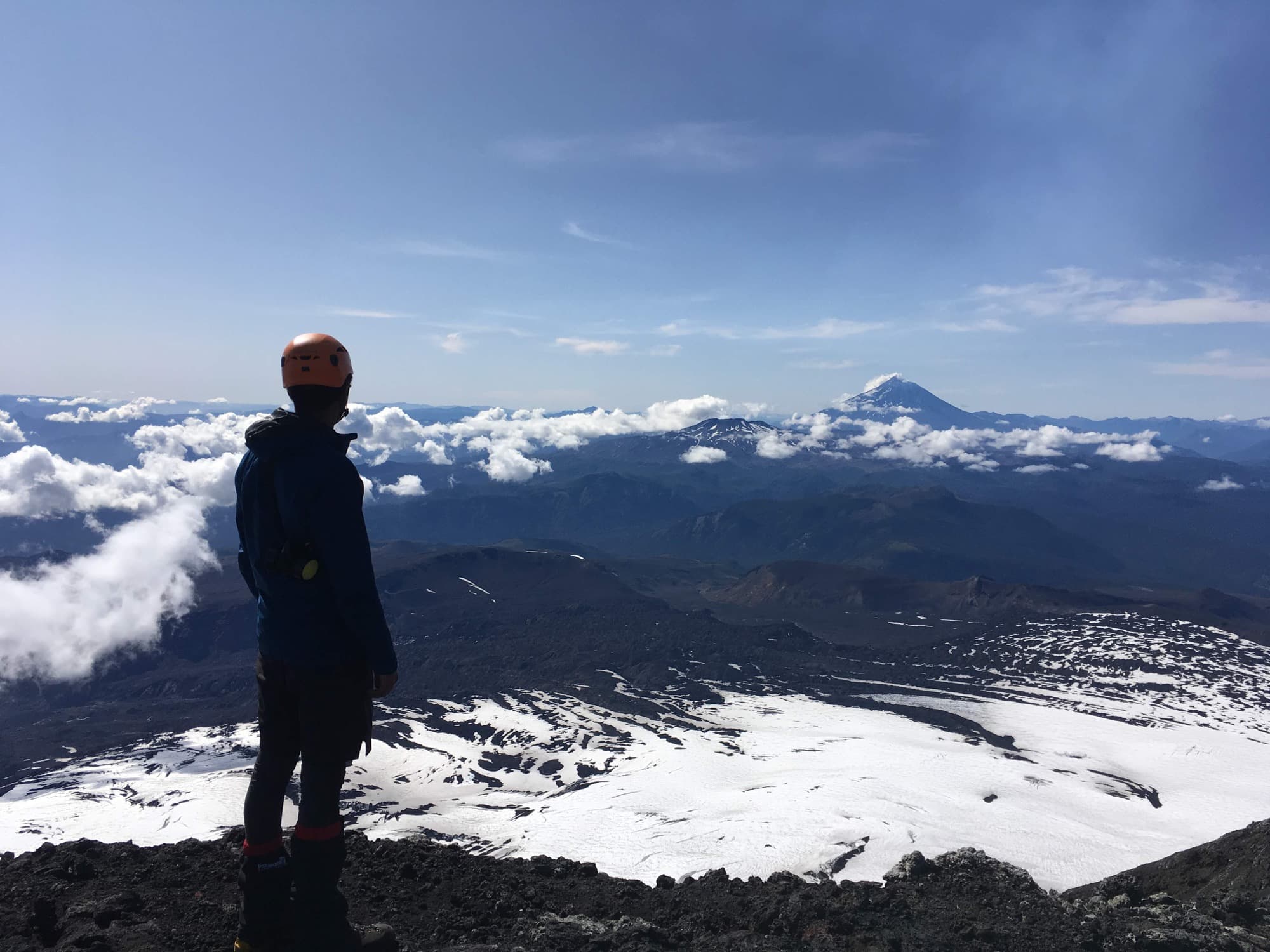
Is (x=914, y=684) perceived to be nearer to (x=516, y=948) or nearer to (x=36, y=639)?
(x=516, y=948)

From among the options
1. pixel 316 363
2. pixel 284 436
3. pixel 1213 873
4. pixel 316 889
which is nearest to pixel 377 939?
pixel 316 889

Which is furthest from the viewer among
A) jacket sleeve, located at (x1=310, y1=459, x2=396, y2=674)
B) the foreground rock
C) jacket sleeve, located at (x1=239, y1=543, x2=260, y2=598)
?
the foreground rock

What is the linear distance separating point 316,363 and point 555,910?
25.5 feet

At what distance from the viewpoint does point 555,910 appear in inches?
364

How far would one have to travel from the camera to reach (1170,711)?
11150 centimetres

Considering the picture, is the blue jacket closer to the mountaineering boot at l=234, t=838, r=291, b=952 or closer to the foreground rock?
the mountaineering boot at l=234, t=838, r=291, b=952

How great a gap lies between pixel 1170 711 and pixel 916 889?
5207 inches

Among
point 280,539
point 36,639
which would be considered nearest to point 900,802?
point 280,539

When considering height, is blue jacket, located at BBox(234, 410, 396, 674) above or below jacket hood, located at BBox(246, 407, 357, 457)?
below

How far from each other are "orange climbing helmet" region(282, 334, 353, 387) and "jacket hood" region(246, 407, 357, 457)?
1.10 feet

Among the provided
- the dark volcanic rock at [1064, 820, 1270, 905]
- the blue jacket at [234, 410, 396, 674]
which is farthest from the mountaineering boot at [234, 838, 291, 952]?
the dark volcanic rock at [1064, 820, 1270, 905]

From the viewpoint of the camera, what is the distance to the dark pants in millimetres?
5176

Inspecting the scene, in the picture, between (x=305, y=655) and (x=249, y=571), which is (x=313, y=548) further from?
(x=249, y=571)

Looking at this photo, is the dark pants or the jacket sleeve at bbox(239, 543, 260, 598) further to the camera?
the jacket sleeve at bbox(239, 543, 260, 598)
